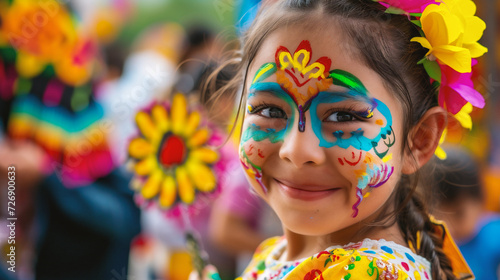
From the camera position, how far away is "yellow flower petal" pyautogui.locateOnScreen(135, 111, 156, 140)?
5.15ft

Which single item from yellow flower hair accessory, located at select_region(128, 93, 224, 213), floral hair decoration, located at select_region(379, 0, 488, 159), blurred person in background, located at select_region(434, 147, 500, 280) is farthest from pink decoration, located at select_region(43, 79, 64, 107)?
blurred person in background, located at select_region(434, 147, 500, 280)

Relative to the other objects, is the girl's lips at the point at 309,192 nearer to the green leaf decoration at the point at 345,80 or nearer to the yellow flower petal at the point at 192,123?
the green leaf decoration at the point at 345,80

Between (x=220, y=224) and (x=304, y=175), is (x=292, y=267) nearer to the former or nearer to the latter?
(x=304, y=175)

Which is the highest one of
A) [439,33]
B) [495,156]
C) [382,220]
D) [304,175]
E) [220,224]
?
[439,33]

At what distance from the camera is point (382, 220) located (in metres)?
1.15

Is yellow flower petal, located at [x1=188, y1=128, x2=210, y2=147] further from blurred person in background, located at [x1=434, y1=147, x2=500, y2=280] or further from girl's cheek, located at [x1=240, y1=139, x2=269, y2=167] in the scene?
blurred person in background, located at [x1=434, y1=147, x2=500, y2=280]

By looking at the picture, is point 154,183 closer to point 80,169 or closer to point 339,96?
point 80,169

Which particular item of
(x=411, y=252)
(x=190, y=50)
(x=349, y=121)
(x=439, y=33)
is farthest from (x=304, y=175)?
(x=190, y=50)

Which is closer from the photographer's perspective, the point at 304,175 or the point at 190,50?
the point at 304,175

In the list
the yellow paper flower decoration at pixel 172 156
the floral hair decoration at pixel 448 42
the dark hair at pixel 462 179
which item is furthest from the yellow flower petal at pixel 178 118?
the dark hair at pixel 462 179

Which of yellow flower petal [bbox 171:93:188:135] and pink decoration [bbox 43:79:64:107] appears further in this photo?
pink decoration [bbox 43:79:64:107]

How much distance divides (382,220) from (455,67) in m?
0.34

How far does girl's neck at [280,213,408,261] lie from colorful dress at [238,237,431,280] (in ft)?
0.10

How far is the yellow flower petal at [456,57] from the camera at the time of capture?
110 centimetres
